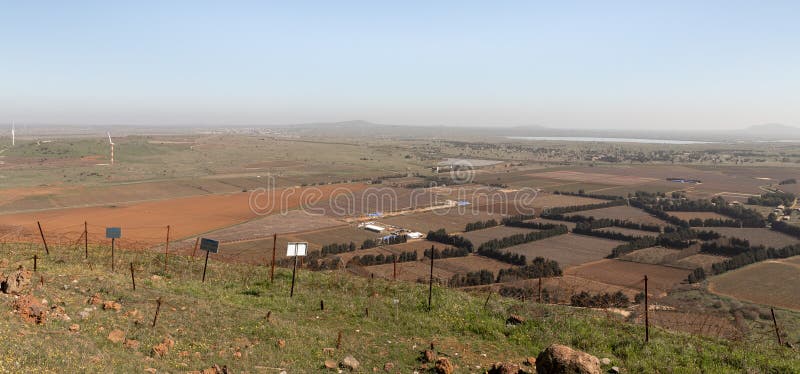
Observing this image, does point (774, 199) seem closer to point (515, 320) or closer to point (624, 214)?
point (624, 214)

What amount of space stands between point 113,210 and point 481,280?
2434 inches

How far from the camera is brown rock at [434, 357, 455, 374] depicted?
1105cm

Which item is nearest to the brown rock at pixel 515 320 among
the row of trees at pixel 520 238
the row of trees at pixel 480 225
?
the row of trees at pixel 520 238

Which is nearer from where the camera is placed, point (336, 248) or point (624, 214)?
point (336, 248)

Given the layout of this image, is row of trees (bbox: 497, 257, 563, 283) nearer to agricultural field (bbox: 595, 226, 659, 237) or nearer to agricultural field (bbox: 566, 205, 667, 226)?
agricultural field (bbox: 595, 226, 659, 237)

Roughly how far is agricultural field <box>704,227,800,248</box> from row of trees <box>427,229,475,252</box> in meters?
36.8

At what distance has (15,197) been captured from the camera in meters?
77.9

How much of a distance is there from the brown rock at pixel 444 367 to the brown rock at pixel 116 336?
7.68m

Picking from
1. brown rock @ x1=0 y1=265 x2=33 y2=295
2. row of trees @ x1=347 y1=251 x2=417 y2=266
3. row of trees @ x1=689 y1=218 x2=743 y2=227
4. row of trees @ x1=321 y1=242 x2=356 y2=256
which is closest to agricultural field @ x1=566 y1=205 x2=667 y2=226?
row of trees @ x1=689 y1=218 x2=743 y2=227

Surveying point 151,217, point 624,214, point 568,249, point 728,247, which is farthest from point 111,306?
point 624,214

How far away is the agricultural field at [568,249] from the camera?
5194 cm

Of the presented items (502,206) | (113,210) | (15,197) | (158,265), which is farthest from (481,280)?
(15,197)

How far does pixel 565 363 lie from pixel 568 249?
49330 mm

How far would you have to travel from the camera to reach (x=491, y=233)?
64562 mm
